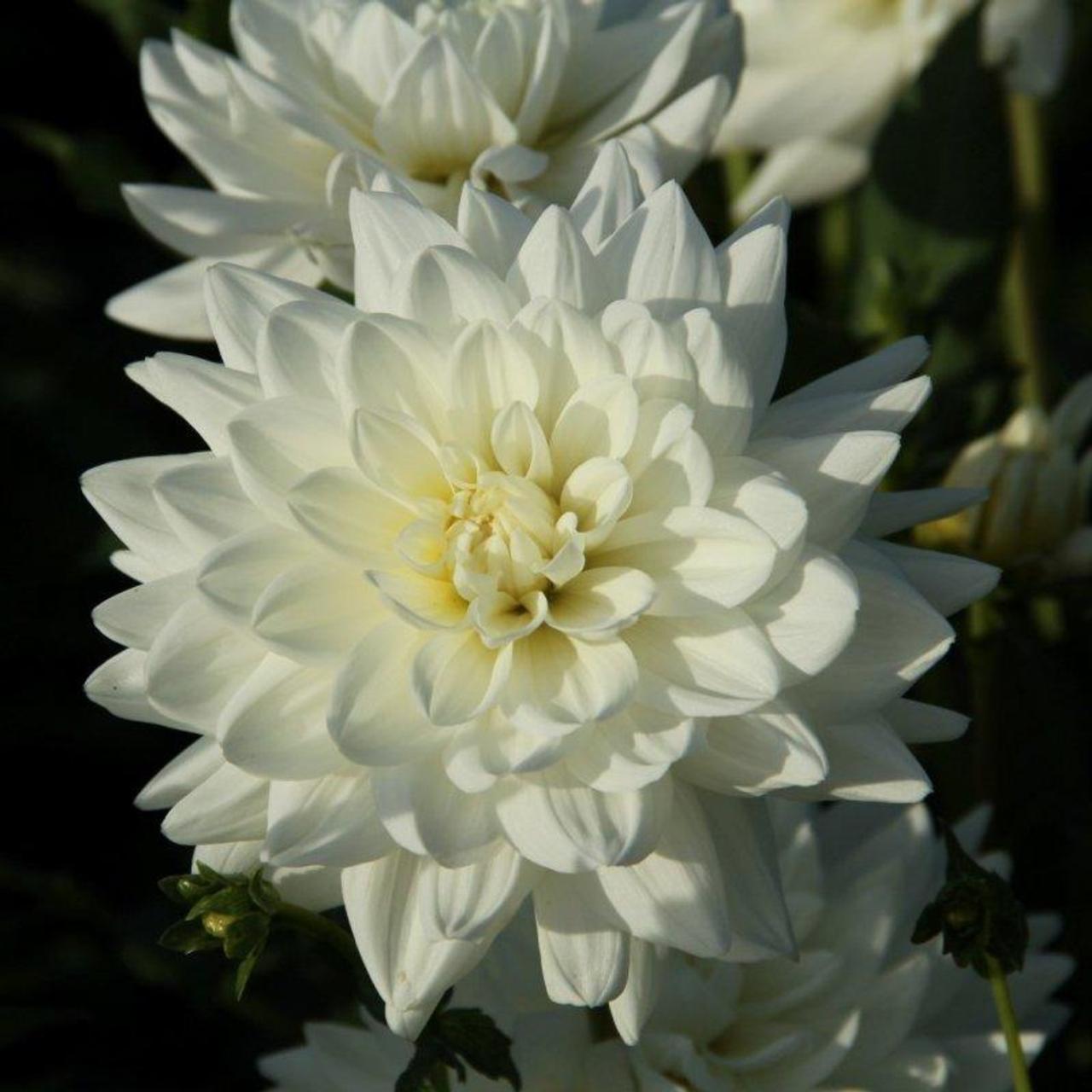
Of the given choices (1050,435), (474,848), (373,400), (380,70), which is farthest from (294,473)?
(1050,435)

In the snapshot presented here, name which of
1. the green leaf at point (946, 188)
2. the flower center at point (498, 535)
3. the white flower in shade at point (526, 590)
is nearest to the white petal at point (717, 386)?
the white flower in shade at point (526, 590)

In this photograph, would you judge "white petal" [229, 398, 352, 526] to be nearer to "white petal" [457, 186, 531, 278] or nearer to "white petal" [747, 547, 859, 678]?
"white petal" [457, 186, 531, 278]

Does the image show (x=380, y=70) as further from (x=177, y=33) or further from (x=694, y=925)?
(x=694, y=925)

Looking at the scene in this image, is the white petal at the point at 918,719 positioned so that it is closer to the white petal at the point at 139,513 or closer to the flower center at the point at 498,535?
the flower center at the point at 498,535

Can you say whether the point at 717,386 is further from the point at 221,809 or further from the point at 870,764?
the point at 221,809

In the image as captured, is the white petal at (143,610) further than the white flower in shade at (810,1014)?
No

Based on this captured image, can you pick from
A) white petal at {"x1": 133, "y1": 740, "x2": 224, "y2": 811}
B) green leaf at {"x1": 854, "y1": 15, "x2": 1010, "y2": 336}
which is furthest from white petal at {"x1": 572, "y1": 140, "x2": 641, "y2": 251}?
green leaf at {"x1": 854, "y1": 15, "x2": 1010, "y2": 336}
